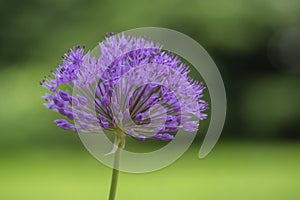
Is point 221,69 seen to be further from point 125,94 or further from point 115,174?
point 115,174

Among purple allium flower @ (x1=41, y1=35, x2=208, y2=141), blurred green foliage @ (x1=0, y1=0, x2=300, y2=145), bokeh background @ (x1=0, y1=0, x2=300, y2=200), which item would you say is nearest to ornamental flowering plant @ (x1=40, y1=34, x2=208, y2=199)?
purple allium flower @ (x1=41, y1=35, x2=208, y2=141)

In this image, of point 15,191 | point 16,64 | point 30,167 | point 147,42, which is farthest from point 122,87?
point 16,64

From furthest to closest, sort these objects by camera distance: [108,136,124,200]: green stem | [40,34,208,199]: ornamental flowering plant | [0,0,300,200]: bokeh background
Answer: [0,0,300,200]: bokeh background → [40,34,208,199]: ornamental flowering plant → [108,136,124,200]: green stem

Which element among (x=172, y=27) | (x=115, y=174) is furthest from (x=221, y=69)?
(x=115, y=174)

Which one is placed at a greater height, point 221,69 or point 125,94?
point 221,69

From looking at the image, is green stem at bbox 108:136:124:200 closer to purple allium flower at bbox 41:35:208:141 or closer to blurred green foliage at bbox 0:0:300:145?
purple allium flower at bbox 41:35:208:141

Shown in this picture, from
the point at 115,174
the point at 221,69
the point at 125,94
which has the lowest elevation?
the point at 115,174

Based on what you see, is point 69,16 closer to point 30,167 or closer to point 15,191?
point 30,167
